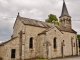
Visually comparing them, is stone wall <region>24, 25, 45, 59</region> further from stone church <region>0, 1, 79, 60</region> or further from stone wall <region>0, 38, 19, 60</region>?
stone wall <region>0, 38, 19, 60</region>

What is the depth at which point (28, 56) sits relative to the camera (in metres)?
26.9

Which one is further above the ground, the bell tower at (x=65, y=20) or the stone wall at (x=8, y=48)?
the bell tower at (x=65, y=20)

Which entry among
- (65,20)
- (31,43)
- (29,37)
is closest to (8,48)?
(29,37)

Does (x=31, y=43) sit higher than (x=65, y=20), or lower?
lower

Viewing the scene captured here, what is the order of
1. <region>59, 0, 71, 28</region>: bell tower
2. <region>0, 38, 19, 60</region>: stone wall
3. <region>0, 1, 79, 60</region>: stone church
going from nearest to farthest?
<region>0, 38, 19, 60</region>: stone wall
<region>0, 1, 79, 60</region>: stone church
<region>59, 0, 71, 28</region>: bell tower

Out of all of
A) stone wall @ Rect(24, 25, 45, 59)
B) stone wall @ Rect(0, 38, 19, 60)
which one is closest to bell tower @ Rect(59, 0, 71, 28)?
stone wall @ Rect(24, 25, 45, 59)

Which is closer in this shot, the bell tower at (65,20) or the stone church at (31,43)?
the stone church at (31,43)

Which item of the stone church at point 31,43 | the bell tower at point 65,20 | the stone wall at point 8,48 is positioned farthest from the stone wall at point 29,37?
the bell tower at point 65,20

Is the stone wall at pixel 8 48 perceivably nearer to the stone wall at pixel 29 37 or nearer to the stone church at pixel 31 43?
the stone church at pixel 31 43

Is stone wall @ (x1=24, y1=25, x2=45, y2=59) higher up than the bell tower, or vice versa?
the bell tower

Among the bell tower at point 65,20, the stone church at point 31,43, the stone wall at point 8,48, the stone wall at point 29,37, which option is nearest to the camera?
the stone wall at point 8,48

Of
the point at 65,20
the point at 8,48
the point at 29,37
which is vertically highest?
the point at 65,20

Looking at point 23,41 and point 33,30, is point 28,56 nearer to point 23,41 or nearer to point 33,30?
point 23,41

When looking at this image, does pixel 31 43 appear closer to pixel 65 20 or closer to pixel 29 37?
pixel 29 37
